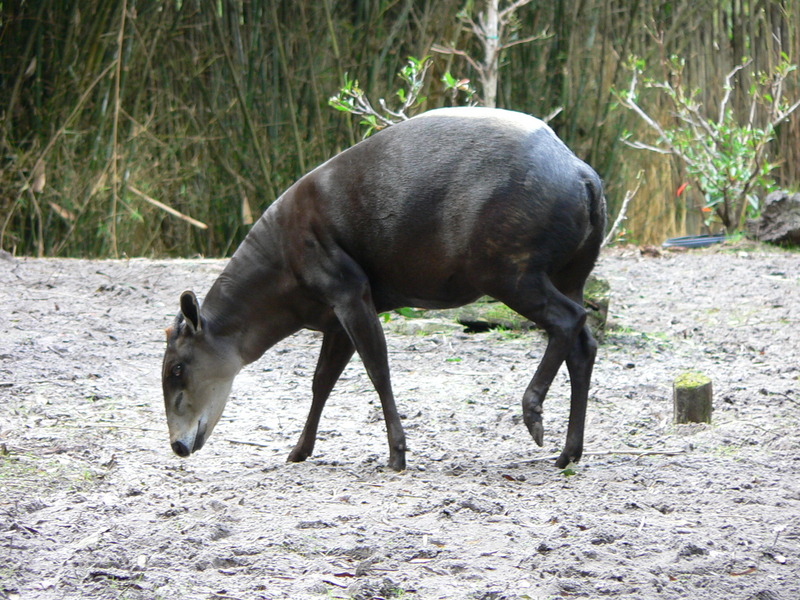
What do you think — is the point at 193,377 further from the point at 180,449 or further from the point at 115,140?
the point at 115,140

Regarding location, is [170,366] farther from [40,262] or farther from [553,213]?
[40,262]

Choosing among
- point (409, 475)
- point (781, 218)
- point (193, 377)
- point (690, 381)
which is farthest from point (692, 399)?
point (781, 218)

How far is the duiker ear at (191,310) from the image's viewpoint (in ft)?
12.6

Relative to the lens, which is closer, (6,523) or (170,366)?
(6,523)

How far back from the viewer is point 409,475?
376cm

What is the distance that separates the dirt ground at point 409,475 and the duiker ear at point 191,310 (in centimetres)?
55

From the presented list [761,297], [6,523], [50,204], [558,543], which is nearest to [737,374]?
[761,297]

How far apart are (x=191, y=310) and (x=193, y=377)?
0.92 ft

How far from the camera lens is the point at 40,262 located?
307 inches

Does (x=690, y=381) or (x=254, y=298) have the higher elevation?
(x=254, y=298)

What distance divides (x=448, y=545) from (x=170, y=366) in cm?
155

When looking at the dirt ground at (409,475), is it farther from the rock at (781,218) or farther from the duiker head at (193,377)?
the rock at (781,218)

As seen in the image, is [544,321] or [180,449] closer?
[544,321]

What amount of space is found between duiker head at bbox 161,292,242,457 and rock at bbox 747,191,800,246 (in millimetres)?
6805
